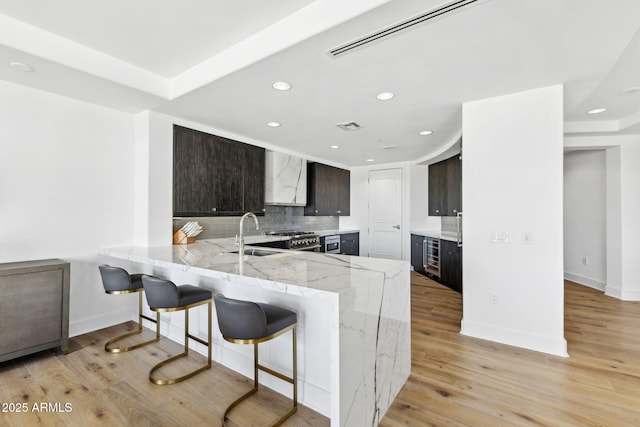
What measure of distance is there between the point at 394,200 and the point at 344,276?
506 centimetres

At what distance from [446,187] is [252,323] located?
4.92m

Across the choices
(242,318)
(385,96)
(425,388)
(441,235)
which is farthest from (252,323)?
(441,235)

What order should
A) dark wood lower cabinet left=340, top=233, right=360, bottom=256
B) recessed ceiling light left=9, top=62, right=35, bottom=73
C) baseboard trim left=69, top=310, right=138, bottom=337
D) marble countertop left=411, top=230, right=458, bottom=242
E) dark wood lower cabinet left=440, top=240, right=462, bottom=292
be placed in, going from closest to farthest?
1. recessed ceiling light left=9, top=62, right=35, bottom=73
2. baseboard trim left=69, top=310, right=138, bottom=337
3. dark wood lower cabinet left=440, top=240, right=462, bottom=292
4. marble countertop left=411, top=230, right=458, bottom=242
5. dark wood lower cabinet left=340, top=233, right=360, bottom=256

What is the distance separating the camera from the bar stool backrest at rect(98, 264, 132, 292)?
266 cm

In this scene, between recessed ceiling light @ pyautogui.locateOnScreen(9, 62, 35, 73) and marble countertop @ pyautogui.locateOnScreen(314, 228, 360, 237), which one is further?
Answer: marble countertop @ pyautogui.locateOnScreen(314, 228, 360, 237)

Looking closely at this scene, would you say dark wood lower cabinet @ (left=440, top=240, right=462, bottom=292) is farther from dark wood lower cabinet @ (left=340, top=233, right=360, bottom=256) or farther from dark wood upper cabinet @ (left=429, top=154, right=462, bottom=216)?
dark wood lower cabinet @ (left=340, top=233, right=360, bottom=256)

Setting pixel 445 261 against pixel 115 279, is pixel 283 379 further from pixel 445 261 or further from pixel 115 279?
pixel 445 261

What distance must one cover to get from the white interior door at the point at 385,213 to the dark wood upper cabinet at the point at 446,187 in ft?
2.30

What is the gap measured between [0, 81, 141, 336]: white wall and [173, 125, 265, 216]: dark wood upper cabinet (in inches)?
21.1

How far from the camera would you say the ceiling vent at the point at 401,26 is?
1631 mm

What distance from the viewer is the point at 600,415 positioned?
1.86 m

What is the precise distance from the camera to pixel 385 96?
2.91 metres

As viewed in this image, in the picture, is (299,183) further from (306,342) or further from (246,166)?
(306,342)

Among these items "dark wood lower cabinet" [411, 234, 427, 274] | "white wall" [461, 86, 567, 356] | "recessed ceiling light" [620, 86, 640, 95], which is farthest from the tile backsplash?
"recessed ceiling light" [620, 86, 640, 95]
